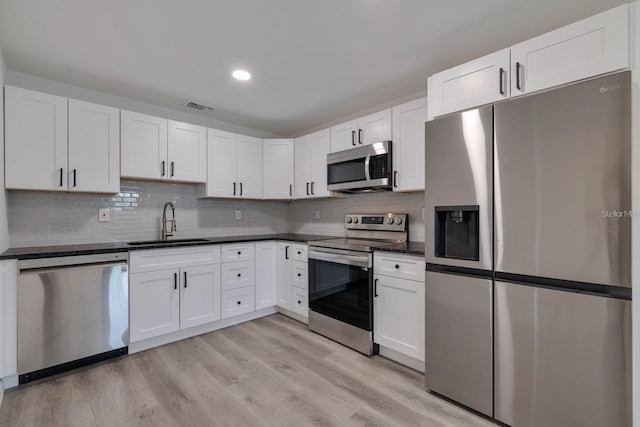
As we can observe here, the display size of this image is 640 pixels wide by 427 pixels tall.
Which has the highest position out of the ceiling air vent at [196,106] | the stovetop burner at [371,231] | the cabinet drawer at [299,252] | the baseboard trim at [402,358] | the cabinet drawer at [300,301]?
the ceiling air vent at [196,106]

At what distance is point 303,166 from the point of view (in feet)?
12.0

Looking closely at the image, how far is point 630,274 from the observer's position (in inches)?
50.9

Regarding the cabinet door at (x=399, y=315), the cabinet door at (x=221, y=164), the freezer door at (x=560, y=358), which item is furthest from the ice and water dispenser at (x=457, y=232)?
the cabinet door at (x=221, y=164)

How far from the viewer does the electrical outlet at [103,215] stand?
9.33ft

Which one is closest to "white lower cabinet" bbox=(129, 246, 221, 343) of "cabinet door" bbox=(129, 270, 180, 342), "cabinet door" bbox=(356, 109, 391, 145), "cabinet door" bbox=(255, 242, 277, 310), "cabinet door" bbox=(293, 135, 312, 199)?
"cabinet door" bbox=(129, 270, 180, 342)

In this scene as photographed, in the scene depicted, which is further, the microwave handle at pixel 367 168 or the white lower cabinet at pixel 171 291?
the microwave handle at pixel 367 168

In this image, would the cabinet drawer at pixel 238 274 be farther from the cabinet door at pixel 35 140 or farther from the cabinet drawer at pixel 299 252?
the cabinet door at pixel 35 140

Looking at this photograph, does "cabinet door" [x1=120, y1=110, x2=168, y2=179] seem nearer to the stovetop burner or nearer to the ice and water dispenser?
the stovetop burner

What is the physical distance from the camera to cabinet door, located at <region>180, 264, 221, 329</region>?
9.21 ft

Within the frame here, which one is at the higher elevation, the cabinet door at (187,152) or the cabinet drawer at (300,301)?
the cabinet door at (187,152)

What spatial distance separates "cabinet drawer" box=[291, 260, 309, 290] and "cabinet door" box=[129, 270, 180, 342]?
116 cm

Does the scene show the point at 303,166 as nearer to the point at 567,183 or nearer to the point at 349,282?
the point at 349,282

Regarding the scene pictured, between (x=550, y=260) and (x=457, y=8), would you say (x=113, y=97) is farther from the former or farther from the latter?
(x=550, y=260)

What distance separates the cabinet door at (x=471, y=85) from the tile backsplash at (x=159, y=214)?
1.09 m
